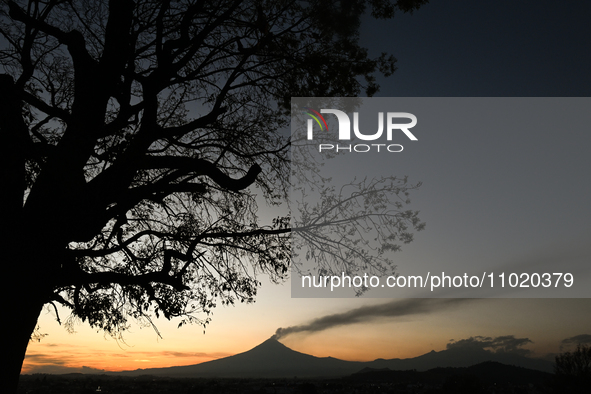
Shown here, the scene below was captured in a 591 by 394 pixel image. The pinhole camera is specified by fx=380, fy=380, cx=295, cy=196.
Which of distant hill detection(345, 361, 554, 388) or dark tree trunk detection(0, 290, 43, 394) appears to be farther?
distant hill detection(345, 361, 554, 388)

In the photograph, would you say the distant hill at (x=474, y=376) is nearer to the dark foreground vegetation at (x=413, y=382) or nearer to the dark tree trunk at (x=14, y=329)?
the dark foreground vegetation at (x=413, y=382)

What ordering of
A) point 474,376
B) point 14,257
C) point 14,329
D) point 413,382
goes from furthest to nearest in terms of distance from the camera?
point 474,376 < point 413,382 < point 14,257 < point 14,329

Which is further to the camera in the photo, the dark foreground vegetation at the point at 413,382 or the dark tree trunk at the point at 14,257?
Result: the dark foreground vegetation at the point at 413,382

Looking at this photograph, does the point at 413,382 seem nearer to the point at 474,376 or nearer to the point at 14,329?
the point at 474,376

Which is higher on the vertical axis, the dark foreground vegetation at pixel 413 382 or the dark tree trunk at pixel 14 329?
the dark tree trunk at pixel 14 329

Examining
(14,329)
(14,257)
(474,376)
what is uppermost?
(14,257)

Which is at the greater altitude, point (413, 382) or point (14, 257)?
point (14, 257)

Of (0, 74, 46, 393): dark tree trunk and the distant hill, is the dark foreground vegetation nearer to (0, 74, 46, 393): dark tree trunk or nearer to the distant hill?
the distant hill

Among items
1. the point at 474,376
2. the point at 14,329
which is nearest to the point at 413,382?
the point at 474,376

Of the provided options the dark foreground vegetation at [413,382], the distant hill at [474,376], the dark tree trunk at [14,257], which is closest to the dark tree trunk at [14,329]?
the dark tree trunk at [14,257]

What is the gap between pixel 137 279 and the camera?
750 centimetres

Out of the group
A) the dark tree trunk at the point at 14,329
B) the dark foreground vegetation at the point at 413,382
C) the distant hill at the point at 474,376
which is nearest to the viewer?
the dark tree trunk at the point at 14,329

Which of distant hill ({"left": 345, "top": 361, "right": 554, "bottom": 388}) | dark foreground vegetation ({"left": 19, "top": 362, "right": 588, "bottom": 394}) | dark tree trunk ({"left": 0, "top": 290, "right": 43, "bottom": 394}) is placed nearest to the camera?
dark tree trunk ({"left": 0, "top": 290, "right": 43, "bottom": 394})

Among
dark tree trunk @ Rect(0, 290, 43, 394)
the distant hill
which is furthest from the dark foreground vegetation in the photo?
dark tree trunk @ Rect(0, 290, 43, 394)
